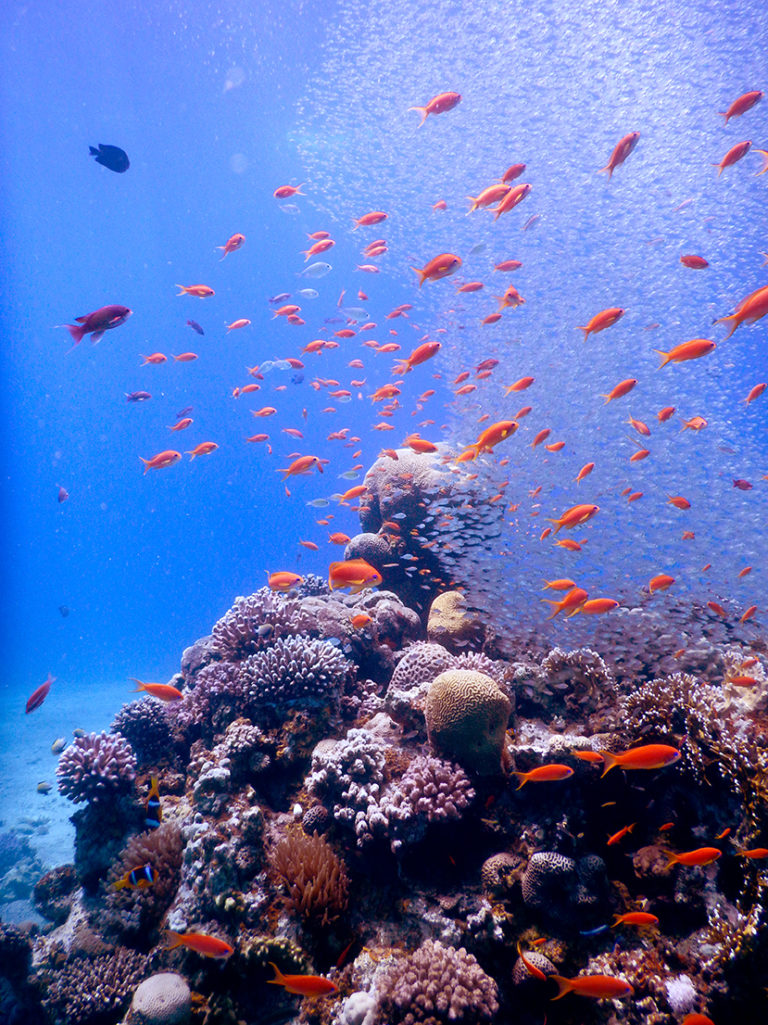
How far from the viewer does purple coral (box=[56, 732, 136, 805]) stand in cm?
577

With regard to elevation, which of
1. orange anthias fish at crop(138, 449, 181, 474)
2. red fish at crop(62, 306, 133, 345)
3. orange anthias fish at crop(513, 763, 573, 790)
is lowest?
orange anthias fish at crop(513, 763, 573, 790)

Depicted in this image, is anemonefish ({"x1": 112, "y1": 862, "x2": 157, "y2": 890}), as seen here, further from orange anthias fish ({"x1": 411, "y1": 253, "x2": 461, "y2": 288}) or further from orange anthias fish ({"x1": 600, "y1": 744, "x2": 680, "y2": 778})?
orange anthias fish ({"x1": 411, "y1": 253, "x2": 461, "y2": 288})

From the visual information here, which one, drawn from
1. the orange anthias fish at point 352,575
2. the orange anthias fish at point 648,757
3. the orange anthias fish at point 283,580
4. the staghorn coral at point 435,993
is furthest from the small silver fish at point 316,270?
the staghorn coral at point 435,993

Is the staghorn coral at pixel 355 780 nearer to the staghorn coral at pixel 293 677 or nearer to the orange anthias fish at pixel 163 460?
the staghorn coral at pixel 293 677

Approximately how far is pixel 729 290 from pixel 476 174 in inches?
546

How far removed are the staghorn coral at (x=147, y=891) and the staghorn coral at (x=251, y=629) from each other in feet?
7.93

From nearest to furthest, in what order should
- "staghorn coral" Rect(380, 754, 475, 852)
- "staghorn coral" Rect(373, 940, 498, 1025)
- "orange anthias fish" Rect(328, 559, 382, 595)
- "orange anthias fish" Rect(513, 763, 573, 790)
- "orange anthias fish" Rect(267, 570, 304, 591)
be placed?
"staghorn coral" Rect(373, 940, 498, 1025) < "orange anthias fish" Rect(513, 763, 573, 790) < "staghorn coral" Rect(380, 754, 475, 852) < "orange anthias fish" Rect(328, 559, 382, 595) < "orange anthias fish" Rect(267, 570, 304, 591)

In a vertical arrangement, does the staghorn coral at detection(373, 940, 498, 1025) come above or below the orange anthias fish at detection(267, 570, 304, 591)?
below

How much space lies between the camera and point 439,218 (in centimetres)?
2261

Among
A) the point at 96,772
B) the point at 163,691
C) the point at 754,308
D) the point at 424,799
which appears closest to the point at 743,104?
the point at 754,308

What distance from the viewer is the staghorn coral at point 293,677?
5.44 metres

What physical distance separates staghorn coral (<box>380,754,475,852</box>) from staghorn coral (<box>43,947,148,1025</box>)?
3.22 meters

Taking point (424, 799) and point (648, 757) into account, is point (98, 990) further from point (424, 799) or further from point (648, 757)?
point (648, 757)

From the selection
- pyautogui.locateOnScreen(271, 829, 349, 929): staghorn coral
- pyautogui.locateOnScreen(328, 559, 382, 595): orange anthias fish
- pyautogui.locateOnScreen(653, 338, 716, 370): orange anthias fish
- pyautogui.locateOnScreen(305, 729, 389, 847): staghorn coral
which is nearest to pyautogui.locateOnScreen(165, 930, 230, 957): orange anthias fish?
pyautogui.locateOnScreen(271, 829, 349, 929): staghorn coral
